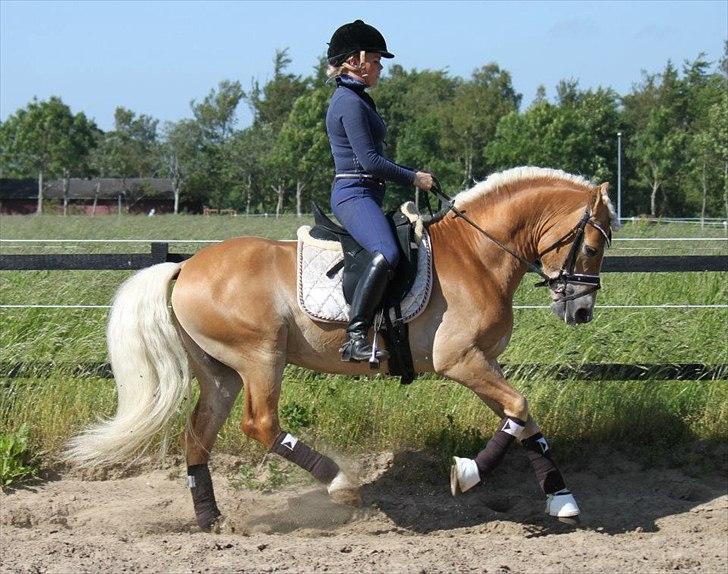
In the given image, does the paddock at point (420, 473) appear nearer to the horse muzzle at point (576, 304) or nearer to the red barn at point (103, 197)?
the horse muzzle at point (576, 304)

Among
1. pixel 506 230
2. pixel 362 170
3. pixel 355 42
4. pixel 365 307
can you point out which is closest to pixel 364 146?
pixel 362 170

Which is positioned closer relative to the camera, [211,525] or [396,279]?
[396,279]

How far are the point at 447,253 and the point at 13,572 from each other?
300 centimetres

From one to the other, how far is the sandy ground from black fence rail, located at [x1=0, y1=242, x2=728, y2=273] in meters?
1.62

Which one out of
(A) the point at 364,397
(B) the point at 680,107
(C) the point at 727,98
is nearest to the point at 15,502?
(A) the point at 364,397

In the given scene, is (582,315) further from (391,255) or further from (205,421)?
(205,421)

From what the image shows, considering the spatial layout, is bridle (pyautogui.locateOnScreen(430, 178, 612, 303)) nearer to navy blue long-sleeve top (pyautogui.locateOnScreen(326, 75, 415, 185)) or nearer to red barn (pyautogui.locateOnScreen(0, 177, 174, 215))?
navy blue long-sleeve top (pyautogui.locateOnScreen(326, 75, 415, 185))

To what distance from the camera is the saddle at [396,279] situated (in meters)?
5.75

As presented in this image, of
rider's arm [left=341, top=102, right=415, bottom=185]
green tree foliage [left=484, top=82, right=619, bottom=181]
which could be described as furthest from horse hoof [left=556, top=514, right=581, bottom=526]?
green tree foliage [left=484, top=82, right=619, bottom=181]

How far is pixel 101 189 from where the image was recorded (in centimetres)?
9431

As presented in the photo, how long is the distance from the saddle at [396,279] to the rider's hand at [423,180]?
0.26 meters

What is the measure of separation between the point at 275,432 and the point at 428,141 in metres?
59.2

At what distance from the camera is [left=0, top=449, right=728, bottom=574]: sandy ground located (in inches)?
196

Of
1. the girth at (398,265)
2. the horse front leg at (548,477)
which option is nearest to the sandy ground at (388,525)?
the horse front leg at (548,477)
